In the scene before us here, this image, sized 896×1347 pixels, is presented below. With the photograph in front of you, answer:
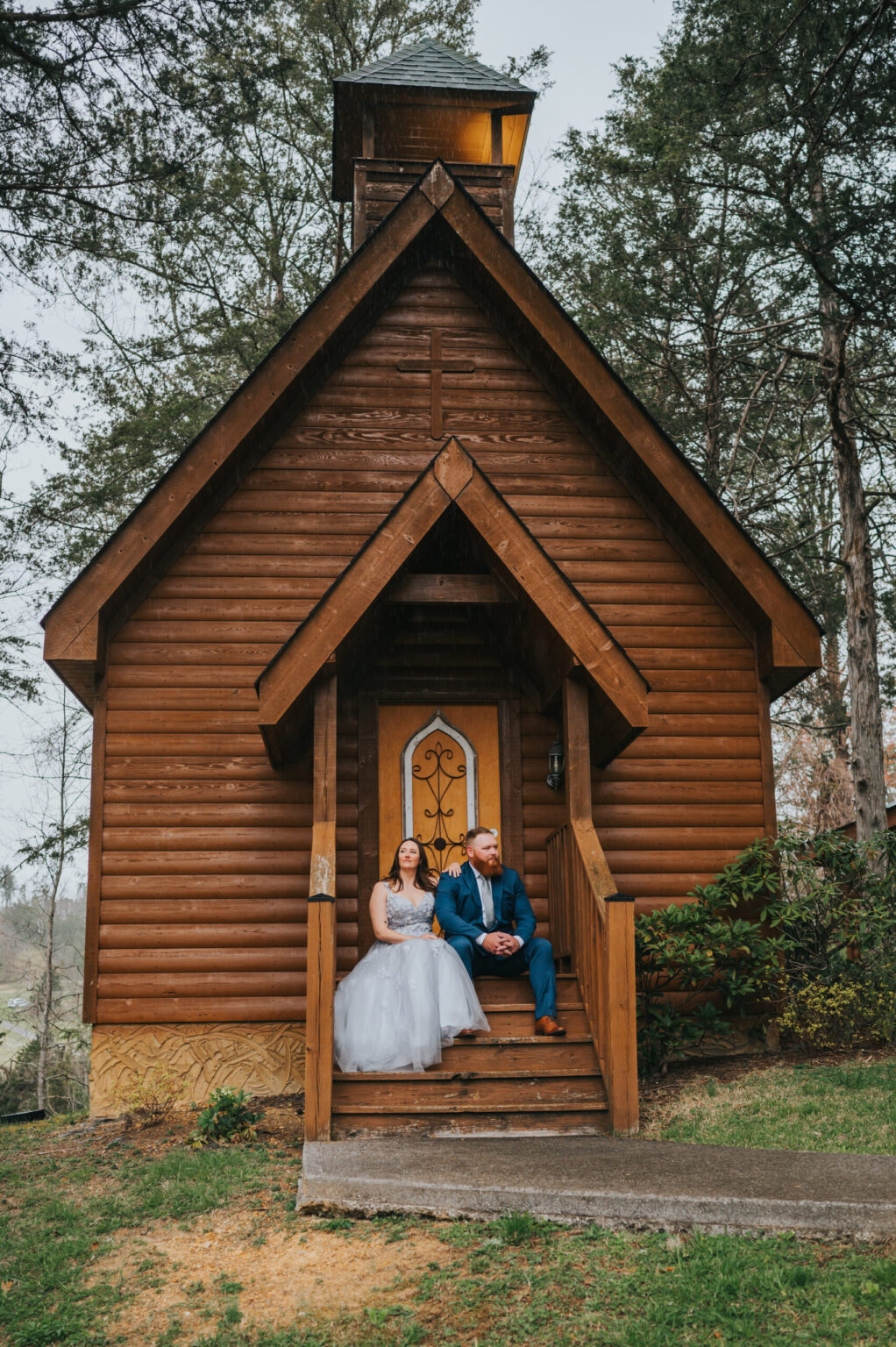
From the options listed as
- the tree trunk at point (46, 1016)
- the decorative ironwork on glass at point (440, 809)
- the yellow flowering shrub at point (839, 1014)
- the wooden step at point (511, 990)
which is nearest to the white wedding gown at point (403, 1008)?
the wooden step at point (511, 990)

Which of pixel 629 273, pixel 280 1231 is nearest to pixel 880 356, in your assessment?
pixel 629 273

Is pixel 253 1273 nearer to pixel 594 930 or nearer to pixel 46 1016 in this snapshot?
pixel 594 930

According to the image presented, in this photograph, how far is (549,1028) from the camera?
689 centimetres

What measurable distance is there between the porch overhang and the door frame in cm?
127

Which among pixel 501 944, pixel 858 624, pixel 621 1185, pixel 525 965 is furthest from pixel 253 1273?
pixel 858 624

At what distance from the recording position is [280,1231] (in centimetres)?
494

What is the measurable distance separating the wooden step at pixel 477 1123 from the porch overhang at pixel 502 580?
2.34 meters

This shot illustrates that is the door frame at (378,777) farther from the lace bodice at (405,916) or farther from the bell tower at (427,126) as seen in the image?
the bell tower at (427,126)

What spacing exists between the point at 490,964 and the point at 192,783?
2702 millimetres

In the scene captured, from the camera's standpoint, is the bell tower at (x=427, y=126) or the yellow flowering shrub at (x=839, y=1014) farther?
the bell tower at (x=427, y=126)

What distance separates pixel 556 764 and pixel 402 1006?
8.40ft

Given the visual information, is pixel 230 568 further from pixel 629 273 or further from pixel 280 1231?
pixel 629 273

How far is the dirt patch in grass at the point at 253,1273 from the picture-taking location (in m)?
4.16

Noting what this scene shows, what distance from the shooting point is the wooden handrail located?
6449 mm
